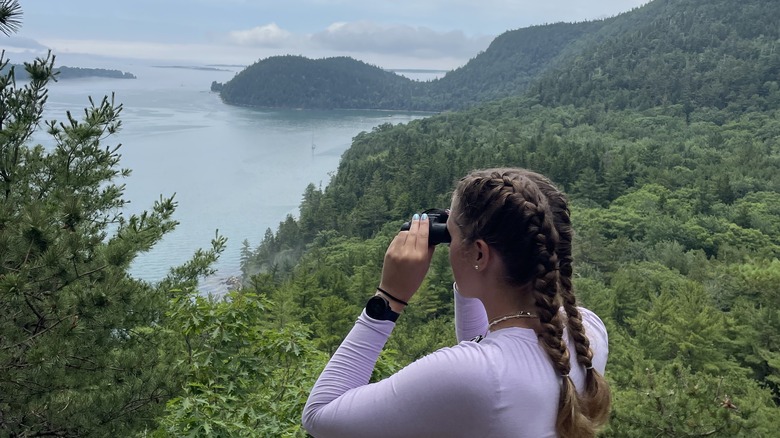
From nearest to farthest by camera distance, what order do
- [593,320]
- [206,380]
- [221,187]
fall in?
[593,320], [206,380], [221,187]

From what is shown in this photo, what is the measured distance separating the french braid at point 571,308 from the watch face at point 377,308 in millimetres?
265

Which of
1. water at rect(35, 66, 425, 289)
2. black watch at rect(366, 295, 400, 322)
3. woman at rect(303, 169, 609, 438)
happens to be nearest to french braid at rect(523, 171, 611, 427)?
woman at rect(303, 169, 609, 438)

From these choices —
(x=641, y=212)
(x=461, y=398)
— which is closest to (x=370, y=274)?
(x=641, y=212)

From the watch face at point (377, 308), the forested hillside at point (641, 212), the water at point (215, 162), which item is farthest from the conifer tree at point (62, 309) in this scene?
the water at point (215, 162)

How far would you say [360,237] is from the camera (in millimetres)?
37688

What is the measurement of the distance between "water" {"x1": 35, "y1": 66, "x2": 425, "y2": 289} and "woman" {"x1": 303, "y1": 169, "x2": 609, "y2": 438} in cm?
1706

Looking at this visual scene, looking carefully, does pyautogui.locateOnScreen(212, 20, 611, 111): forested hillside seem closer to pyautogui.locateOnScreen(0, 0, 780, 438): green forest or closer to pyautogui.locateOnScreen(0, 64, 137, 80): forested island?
pyautogui.locateOnScreen(0, 64, 137, 80): forested island

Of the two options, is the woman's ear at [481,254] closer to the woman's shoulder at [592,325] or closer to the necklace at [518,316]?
the necklace at [518,316]

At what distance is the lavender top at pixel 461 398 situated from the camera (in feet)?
2.40

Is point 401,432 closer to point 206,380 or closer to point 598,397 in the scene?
point 598,397

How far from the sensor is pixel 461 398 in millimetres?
729

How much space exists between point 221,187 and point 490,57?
3791 inches

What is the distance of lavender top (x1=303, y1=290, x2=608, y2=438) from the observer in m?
0.73

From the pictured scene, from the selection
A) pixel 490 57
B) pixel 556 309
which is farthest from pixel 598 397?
pixel 490 57
